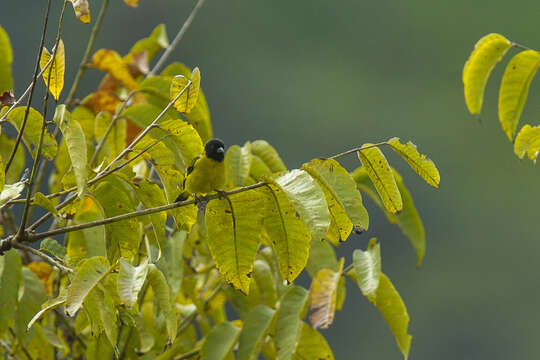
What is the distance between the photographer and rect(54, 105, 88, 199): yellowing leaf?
3.91 ft

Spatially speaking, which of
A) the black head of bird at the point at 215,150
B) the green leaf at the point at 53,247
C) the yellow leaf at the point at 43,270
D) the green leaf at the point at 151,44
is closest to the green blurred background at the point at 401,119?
the green leaf at the point at 151,44

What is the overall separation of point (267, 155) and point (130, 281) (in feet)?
2.14

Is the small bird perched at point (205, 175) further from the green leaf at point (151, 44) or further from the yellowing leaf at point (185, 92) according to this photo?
the green leaf at point (151, 44)

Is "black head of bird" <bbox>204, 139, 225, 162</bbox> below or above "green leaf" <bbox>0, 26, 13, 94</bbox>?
below

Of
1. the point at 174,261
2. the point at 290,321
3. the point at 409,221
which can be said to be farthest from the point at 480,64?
the point at 174,261

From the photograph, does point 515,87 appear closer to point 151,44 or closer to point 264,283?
point 264,283

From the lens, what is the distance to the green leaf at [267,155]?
1.84 metres

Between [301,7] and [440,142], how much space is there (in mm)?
5839

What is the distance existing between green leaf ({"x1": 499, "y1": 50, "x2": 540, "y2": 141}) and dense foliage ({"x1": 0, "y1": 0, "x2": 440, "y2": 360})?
25 cm

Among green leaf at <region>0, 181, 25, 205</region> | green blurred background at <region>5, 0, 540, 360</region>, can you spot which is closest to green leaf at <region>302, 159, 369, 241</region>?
green leaf at <region>0, 181, 25, 205</region>

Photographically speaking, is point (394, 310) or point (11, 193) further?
point (394, 310)

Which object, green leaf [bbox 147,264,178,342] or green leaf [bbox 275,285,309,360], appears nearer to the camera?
green leaf [bbox 147,264,178,342]

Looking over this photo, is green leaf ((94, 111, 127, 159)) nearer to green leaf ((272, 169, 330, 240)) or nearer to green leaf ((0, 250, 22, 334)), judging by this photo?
green leaf ((0, 250, 22, 334))

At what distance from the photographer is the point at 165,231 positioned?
1.58m
